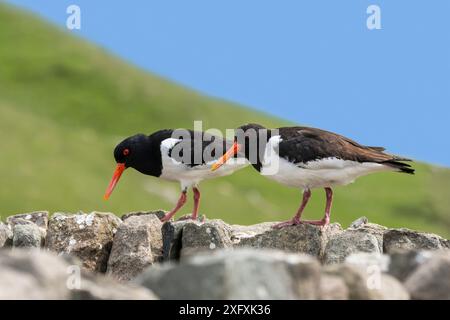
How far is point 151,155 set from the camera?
18.8m

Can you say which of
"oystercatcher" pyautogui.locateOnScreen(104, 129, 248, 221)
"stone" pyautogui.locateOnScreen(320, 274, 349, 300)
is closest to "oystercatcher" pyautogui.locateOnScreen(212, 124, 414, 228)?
"oystercatcher" pyautogui.locateOnScreen(104, 129, 248, 221)

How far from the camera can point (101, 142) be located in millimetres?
96250

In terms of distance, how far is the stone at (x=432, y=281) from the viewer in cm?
893

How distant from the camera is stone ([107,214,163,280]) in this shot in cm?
1438

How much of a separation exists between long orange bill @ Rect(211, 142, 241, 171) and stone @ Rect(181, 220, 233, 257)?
1836 millimetres

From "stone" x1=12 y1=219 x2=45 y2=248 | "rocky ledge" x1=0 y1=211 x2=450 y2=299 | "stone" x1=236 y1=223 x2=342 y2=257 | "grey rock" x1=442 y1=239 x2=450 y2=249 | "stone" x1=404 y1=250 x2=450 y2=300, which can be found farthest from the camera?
"grey rock" x1=442 y1=239 x2=450 y2=249

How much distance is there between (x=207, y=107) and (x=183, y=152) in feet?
308

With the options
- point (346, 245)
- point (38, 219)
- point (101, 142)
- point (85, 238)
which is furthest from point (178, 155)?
point (101, 142)

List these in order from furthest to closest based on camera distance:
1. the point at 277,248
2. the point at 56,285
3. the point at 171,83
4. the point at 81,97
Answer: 1. the point at 171,83
2. the point at 81,97
3. the point at 277,248
4. the point at 56,285

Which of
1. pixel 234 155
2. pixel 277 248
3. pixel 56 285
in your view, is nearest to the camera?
pixel 56 285

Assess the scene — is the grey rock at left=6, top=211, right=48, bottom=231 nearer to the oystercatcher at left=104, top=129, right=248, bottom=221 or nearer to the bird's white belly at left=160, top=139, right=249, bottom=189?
the oystercatcher at left=104, top=129, right=248, bottom=221
